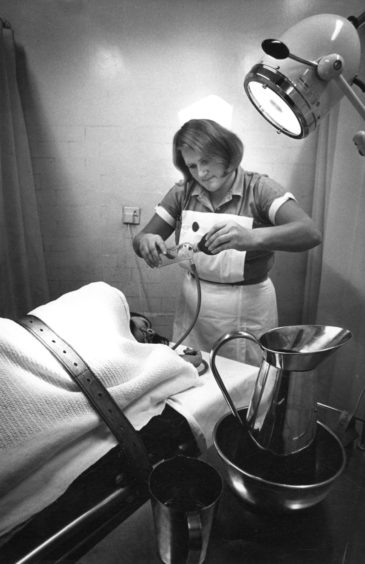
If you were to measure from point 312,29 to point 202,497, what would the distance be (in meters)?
0.94

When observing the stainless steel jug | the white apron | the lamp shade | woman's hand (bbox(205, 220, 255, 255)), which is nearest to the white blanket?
the stainless steel jug

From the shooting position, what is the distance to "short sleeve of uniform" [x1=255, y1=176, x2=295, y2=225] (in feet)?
5.02

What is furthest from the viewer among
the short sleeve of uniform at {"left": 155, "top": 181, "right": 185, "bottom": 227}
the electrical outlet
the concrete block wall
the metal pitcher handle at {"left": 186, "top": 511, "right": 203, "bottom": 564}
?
the electrical outlet

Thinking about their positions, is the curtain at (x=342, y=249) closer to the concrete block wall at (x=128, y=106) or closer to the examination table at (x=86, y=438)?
the concrete block wall at (x=128, y=106)

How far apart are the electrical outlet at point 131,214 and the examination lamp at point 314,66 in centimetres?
170

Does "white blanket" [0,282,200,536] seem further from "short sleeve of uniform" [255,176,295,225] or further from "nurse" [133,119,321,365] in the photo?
"short sleeve of uniform" [255,176,295,225]

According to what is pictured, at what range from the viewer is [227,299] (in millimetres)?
1682

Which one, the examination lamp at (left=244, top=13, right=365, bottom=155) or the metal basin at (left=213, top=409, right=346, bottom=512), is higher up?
the examination lamp at (left=244, top=13, right=365, bottom=155)

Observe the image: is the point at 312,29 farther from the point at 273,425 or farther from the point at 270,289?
the point at 270,289

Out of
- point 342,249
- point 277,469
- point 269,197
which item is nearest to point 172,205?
point 269,197

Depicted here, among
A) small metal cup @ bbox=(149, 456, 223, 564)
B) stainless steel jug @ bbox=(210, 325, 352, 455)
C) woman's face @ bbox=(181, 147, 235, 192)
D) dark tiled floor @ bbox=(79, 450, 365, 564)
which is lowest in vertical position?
dark tiled floor @ bbox=(79, 450, 365, 564)

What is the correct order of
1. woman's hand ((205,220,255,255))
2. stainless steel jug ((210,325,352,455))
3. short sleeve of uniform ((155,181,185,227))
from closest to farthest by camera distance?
stainless steel jug ((210,325,352,455)) → woman's hand ((205,220,255,255)) → short sleeve of uniform ((155,181,185,227))

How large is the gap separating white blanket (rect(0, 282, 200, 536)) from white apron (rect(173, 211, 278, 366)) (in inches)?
30.5

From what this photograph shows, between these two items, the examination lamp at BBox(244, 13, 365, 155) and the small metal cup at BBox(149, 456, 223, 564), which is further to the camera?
the examination lamp at BBox(244, 13, 365, 155)
